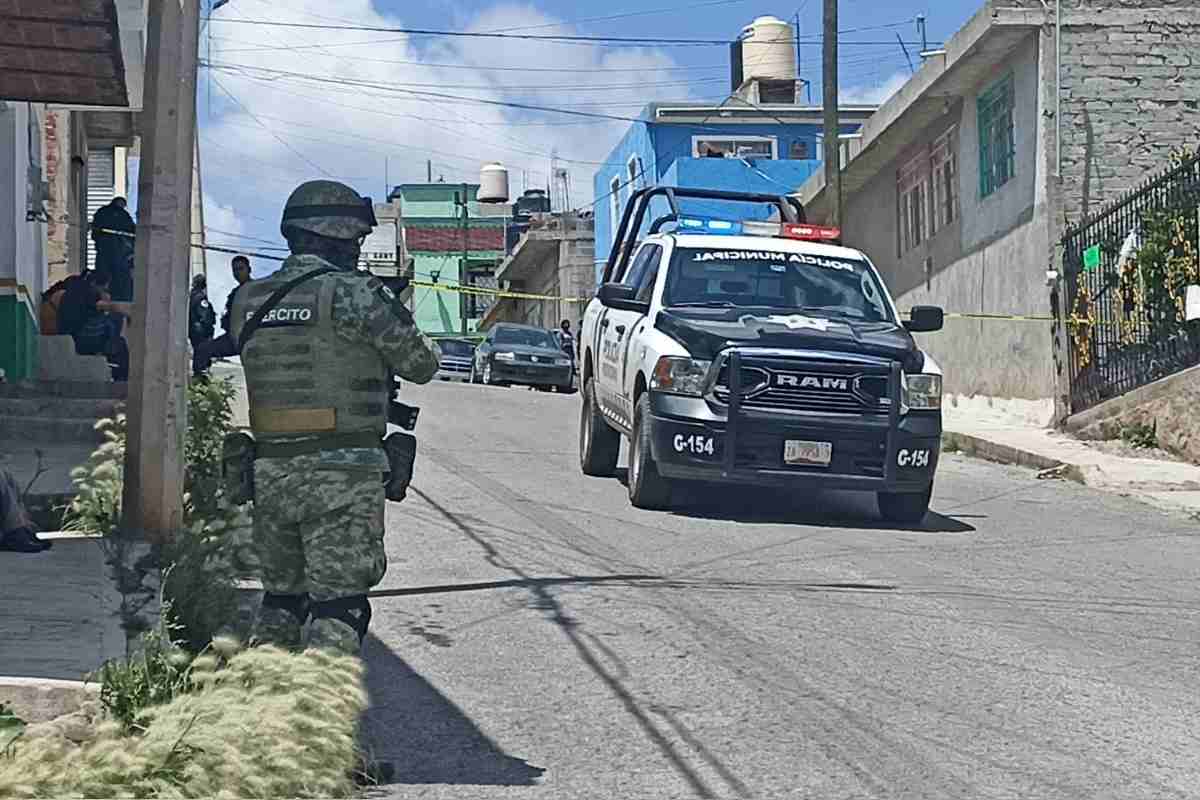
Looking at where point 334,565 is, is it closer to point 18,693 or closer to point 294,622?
point 294,622

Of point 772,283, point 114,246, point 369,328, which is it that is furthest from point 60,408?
point 369,328

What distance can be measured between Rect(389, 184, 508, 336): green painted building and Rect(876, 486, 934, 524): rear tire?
58328mm

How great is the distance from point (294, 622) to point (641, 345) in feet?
22.6

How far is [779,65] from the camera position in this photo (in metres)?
51.3

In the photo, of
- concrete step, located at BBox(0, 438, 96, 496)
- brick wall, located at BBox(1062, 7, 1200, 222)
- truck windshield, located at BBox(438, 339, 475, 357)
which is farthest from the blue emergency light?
truck windshield, located at BBox(438, 339, 475, 357)

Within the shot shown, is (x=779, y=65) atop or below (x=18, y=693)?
atop

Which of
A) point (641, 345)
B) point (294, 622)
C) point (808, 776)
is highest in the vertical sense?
point (641, 345)

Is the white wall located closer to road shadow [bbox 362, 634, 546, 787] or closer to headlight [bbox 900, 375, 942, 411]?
headlight [bbox 900, 375, 942, 411]

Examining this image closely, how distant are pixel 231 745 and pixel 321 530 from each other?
0.98m

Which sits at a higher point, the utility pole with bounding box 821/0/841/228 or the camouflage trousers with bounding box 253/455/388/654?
the utility pole with bounding box 821/0/841/228

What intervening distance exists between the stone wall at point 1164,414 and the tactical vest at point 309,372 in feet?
39.1

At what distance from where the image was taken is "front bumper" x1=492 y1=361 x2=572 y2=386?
111 feet

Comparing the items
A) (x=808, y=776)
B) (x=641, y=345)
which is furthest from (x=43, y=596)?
(x=641, y=345)

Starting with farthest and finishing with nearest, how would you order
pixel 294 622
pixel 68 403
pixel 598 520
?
pixel 68 403 < pixel 598 520 < pixel 294 622
